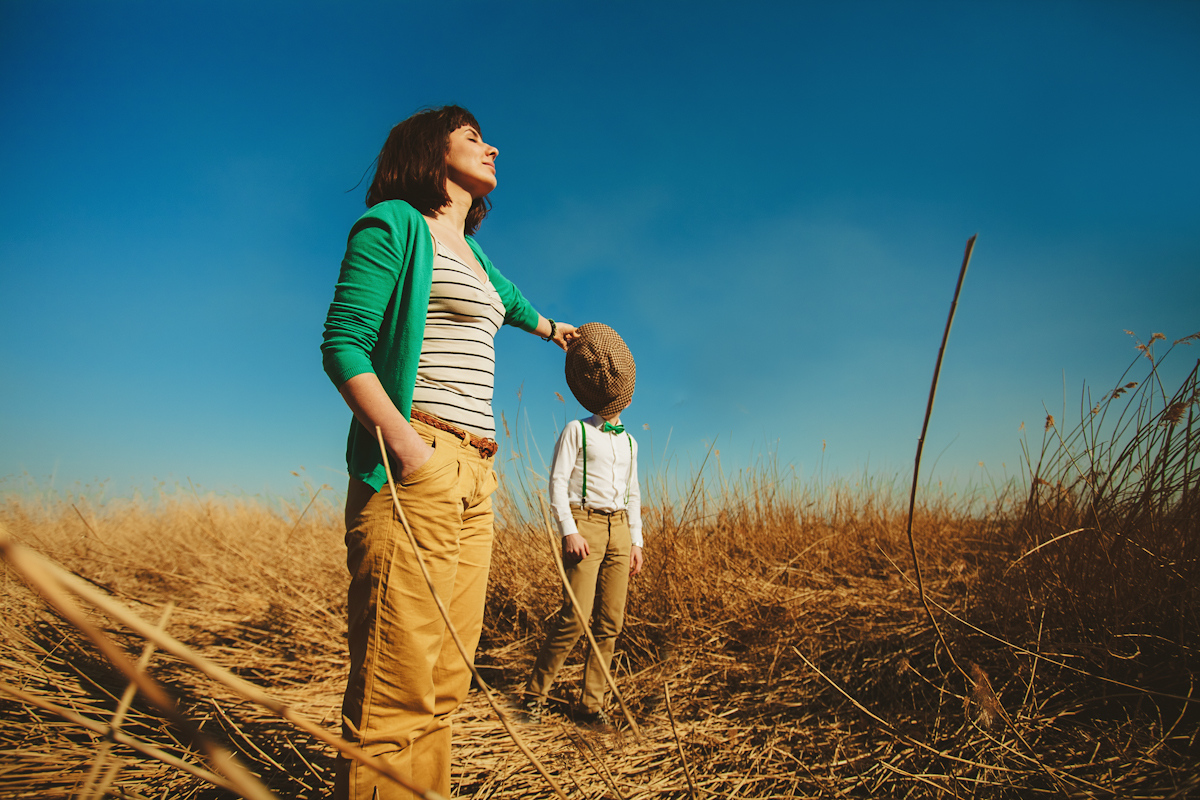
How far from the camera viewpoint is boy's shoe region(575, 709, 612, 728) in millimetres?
2355

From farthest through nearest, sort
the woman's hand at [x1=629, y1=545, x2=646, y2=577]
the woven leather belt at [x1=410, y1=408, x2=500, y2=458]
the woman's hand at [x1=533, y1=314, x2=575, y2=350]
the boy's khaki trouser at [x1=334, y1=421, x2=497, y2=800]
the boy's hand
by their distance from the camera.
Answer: the woman's hand at [x1=629, y1=545, x2=646, y2=577]
the boy's hand
the woman's hand at [x1=533, y1=314, x2=575, y2=350]
the woven leather belt at [x1=410, y1=408, x2=500, y2=458]
the boy's khaki trouser at [x1=334, y1=421, x2=497, y2=800]

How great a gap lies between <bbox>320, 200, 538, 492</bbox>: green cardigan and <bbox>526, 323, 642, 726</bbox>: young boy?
1.14 meters

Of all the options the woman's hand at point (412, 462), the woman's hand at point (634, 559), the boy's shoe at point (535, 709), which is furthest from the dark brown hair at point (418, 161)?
the boy's shoe at point (535, 709)

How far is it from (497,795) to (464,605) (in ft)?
2.76

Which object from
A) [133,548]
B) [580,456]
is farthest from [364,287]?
[133,548]

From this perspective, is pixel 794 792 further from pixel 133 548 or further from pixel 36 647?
pixel 133 548

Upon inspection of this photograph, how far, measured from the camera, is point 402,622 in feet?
3.92

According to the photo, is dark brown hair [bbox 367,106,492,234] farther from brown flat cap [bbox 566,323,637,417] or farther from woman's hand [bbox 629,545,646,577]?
woman's hand [bbox 629,545,646,577]

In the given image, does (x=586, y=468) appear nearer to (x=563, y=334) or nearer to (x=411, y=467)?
(x=563, y=334)

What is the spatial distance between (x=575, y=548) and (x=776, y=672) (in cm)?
116

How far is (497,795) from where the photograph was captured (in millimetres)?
1762

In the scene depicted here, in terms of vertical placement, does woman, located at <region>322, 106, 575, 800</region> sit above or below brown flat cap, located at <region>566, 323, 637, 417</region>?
below

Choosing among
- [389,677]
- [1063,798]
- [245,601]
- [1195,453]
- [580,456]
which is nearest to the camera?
[389,677]

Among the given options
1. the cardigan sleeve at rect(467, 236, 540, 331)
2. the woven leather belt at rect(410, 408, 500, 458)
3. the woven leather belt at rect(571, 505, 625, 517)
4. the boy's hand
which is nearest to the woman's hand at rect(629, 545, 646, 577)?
the woven leather belt at rect(571, 505, 625, 517)
